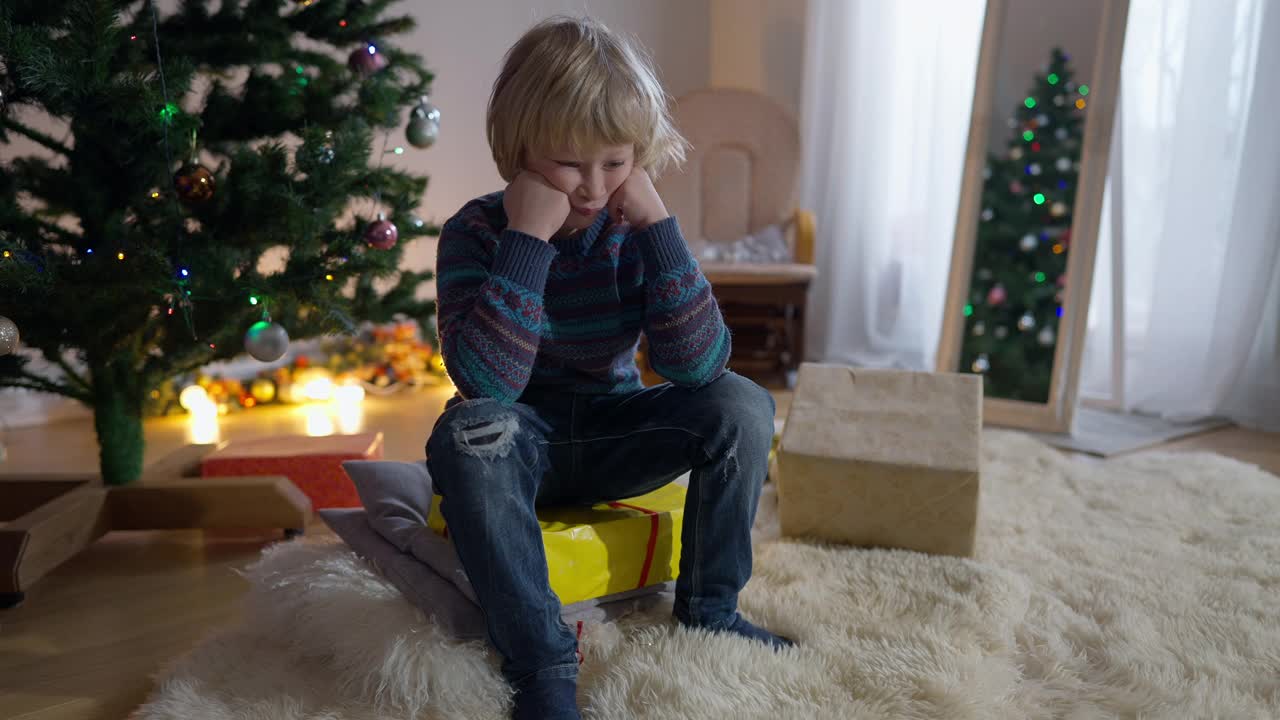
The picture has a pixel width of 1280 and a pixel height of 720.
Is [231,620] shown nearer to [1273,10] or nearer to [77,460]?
[77,460]

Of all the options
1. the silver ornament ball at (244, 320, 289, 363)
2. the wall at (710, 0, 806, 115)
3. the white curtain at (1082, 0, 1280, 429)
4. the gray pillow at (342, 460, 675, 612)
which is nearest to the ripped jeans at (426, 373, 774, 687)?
the gray pillow at (342, 460, 675, 612)

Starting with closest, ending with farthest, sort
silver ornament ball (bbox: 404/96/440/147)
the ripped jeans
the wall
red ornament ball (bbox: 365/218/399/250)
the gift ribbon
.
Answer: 1. the ripped jeans
2. the gift ribbon
3. red ornament ball (bbox: 365/218/399/250)
4. silver ornament ball (bbox: 404/96/440/147)
5. the wall

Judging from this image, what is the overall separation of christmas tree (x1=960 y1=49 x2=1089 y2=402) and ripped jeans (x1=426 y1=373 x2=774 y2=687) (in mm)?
1434

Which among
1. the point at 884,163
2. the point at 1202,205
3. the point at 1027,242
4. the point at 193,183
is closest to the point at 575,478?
the point at 193,183

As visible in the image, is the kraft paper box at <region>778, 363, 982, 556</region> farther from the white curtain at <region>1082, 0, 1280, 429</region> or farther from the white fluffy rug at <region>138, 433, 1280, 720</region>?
the white curtain at <region>1082, 0, 1280, 429</region>

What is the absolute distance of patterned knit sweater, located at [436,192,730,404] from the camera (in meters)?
0.96

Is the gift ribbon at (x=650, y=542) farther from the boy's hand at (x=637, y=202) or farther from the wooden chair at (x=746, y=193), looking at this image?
the wooden chair at (x=746, y=193)

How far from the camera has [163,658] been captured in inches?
42.7

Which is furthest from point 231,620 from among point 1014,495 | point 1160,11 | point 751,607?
point 1160,11

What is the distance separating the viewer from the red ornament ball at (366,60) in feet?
4.72

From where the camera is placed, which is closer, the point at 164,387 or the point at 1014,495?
the point at 1014,495

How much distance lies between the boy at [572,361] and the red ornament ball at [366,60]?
50 cm

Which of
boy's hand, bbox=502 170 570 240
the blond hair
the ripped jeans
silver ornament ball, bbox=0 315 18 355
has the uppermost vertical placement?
the blond hair

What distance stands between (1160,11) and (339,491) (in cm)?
228
